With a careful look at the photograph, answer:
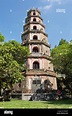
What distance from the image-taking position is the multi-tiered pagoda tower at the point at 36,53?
28.5m

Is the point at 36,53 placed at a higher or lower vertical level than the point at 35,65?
higher

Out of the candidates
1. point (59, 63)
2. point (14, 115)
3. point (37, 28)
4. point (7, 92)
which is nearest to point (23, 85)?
point (7, 92)

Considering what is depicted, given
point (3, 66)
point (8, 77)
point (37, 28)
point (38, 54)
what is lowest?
point (8, 77)

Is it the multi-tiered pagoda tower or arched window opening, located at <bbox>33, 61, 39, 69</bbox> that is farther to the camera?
arched window opening, located at <bbox>33, 61, 39, 69</bbox>

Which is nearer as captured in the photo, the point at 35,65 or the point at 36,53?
the point at 35,65

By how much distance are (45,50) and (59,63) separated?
21.7 ft

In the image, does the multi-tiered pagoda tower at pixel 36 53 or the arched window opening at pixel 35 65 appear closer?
the multi-tiered pagoda tower at pixel 36 53

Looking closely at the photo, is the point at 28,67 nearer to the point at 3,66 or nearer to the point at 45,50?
the point at 45,50

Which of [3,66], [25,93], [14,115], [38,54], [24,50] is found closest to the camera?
[14,115]

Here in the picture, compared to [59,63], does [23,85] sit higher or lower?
lower

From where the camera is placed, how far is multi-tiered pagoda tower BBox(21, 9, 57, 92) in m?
28.5

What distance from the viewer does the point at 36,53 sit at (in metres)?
30.5

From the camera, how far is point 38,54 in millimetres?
30500

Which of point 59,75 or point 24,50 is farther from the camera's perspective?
point 59,75
